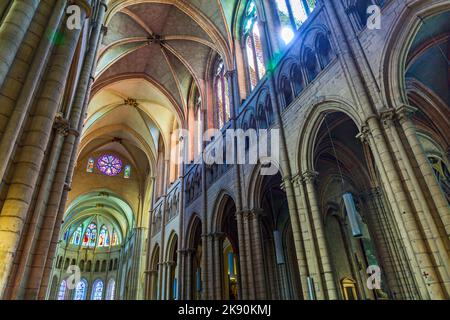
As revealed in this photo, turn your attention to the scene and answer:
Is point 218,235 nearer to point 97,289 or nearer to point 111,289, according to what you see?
point 111,289

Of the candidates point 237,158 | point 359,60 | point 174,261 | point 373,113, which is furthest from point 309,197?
point 174,261

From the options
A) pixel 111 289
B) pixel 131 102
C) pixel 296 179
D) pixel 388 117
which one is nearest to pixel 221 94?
pixel 131 102

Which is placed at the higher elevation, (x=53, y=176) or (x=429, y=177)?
(x=53, y=176)

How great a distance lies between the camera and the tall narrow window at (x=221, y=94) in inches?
675

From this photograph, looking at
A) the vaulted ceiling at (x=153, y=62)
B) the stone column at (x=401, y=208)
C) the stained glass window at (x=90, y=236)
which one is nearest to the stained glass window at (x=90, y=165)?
the vaulted ceiling at (x=153, y=62)

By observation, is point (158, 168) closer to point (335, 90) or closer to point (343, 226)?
point (343, 226)

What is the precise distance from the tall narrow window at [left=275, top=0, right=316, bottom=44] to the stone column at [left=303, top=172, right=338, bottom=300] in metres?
5.51

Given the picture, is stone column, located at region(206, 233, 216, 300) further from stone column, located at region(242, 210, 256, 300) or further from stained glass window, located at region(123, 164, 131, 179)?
stained glass window, located at region(123, 164, 131, 179)

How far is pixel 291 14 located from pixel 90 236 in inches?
1476

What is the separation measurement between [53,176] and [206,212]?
9.46m

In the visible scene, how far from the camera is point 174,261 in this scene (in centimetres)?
1992

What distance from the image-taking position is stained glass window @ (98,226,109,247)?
129 feet

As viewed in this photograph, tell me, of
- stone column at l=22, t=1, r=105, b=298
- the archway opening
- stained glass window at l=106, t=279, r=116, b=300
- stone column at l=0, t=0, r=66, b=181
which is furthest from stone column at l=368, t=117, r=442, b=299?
stained glass window at l=106, t=279, r=116, b=300

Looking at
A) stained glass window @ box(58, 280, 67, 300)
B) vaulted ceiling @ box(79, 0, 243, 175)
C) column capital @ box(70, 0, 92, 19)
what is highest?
vaulted ceiling @ box(79, 0, 243, 175)
